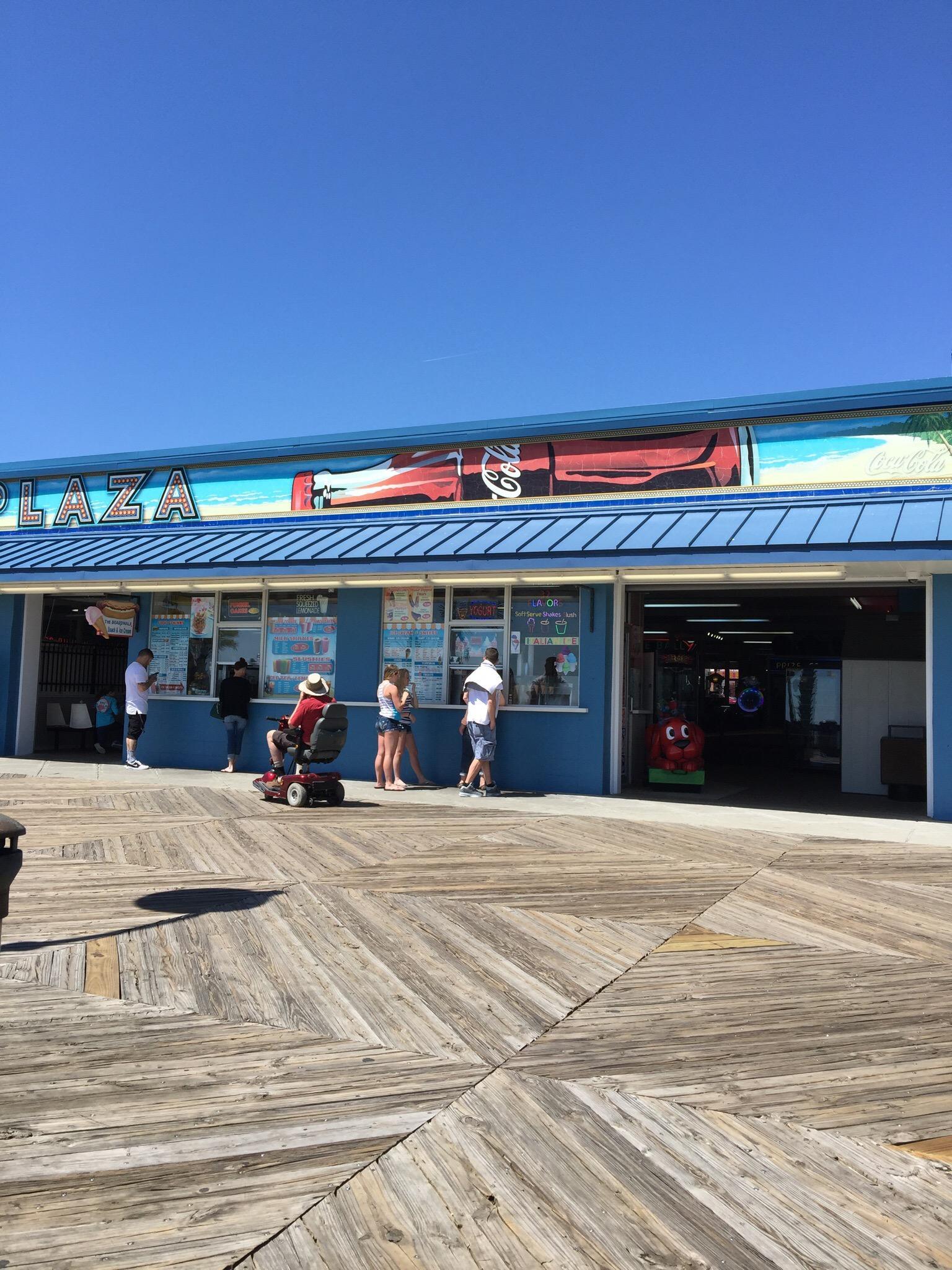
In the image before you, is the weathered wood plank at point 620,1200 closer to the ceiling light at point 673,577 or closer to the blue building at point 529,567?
the blue building at point 529,567

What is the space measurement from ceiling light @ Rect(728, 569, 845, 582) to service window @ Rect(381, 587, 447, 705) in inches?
154

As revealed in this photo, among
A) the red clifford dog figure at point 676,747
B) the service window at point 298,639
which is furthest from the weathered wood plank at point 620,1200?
the service window at point 298,639

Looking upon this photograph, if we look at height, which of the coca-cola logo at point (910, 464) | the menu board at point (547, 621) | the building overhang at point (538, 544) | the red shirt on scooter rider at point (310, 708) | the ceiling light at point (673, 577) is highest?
the coca-cola logo at point (910, 464)

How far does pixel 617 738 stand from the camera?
12070 millimetres

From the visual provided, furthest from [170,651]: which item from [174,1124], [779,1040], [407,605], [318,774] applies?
[779,1040]

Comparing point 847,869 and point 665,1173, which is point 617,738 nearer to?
point 847,869

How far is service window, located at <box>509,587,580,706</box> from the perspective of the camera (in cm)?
1216

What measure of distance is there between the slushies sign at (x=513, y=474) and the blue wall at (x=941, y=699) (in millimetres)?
1385

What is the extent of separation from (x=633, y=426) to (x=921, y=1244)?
10632 mm

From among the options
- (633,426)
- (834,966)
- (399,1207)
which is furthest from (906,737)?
(399,1207)

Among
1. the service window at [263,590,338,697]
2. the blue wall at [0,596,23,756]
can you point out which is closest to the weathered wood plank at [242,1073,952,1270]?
the service window at [263,590,338,697]

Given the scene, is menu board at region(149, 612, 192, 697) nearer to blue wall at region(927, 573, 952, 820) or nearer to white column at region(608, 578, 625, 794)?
white column at region(608, 578, 625, 794)

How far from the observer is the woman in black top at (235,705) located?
13109mm

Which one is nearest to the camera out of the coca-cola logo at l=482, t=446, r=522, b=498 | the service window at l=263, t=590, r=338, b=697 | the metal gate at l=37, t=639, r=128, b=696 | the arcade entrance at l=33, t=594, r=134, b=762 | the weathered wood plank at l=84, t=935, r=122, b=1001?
the weathered wood plank at l=84, t=935, r=122, b=1001
